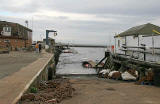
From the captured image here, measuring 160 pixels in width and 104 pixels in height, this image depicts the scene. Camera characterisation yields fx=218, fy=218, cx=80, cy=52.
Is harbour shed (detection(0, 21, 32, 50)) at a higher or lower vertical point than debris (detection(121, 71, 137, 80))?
higher

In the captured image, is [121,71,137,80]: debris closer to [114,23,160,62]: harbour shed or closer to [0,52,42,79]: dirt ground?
[114,23,160,62]: harbour shed

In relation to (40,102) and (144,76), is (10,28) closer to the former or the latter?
(144,76)

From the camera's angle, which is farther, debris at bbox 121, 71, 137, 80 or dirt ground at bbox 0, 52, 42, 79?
debris at bbox 121, 71, 137, 80

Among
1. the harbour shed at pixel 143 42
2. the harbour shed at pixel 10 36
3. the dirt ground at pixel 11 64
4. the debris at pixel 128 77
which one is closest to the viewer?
the dirt ground at pixel 11 64

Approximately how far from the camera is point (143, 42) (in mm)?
18062

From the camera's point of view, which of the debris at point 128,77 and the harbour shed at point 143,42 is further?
the debris at point 128,77

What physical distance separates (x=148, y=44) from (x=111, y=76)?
4.52 metres

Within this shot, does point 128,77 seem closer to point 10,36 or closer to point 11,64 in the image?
point 11,64

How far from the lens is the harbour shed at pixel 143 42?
15719mm

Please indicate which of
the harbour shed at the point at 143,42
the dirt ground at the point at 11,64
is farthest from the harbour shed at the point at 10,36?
the harbour shed at the point at 143,42

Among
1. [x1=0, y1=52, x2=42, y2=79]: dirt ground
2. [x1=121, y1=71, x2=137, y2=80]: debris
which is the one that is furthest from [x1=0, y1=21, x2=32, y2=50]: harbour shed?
[x1=121, y1=71, x2=137, y2=80]: debris

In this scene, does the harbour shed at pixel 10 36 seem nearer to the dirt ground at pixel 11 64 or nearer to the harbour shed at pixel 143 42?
the dirt ground at pixel 11 64

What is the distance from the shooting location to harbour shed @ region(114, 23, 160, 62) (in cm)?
1572

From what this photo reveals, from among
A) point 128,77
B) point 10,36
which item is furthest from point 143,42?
point 10,36
